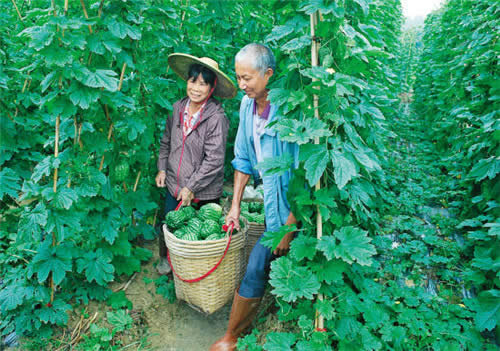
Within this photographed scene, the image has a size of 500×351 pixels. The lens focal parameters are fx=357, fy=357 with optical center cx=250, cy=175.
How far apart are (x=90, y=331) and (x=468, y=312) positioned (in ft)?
9.52

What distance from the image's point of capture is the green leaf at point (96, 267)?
2990mm

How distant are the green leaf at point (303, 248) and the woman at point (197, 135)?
4.88ft

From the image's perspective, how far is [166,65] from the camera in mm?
3820

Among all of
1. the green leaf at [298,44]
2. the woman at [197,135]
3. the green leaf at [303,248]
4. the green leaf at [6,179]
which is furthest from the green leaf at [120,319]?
the green leaf at [298,44]

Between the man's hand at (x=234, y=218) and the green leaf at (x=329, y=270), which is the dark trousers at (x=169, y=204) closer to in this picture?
the man's hand at (x=234, y=218)

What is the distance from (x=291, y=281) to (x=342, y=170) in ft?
2.41

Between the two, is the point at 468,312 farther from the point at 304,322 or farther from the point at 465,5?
the point at 465,5

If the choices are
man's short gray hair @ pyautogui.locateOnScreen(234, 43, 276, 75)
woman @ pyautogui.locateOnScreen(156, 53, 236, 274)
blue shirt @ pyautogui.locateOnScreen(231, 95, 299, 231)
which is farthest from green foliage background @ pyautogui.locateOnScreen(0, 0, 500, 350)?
blue shirt @ pyautogui.locateOnScreen(231, 95, 299, 231)

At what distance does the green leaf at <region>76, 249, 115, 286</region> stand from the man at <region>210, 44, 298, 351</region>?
3.56 ft

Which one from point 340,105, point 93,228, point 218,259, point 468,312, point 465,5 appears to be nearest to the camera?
point 340,105

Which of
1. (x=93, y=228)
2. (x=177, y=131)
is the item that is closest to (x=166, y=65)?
(x=177, y=131)

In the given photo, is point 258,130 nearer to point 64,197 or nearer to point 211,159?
point 211,159

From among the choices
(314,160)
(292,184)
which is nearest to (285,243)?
(292,184)

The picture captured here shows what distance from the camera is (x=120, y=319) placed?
3.03m
